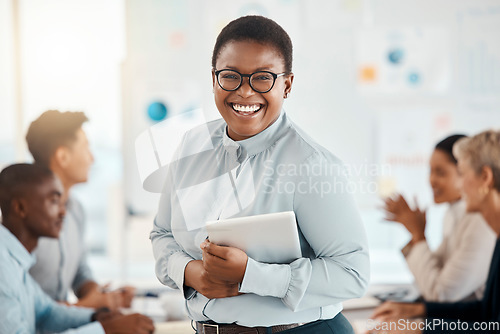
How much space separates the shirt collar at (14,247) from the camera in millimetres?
1749

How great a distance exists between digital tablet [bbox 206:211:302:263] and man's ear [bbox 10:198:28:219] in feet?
3.41

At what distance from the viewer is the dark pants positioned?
108 centimetres

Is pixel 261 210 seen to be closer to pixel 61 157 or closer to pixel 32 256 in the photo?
pixel 32 256

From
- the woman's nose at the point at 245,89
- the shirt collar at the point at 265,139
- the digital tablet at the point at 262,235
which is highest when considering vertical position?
the woman's nose at the point at 245,89

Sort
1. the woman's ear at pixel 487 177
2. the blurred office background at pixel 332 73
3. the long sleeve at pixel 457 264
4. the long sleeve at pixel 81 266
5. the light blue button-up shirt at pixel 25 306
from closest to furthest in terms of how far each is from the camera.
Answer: the light blue button-up shirt at pixel 25 306 < the woman's ear at pixel 487 177 < the long sleeve at pixel 457 264 < the long sleeve at pixel 81 266 < the blurred office background at pixel 332 73

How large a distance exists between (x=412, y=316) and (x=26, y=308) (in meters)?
1.43

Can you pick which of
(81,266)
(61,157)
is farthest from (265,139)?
(81,266)

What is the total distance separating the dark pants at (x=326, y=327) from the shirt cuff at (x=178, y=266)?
241mm

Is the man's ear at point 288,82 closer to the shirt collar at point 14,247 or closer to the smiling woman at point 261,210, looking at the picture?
the smiling woman at point 261,210

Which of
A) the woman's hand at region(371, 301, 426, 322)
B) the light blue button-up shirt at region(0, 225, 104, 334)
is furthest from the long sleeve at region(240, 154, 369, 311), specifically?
the woman's hand at region(371, 301, 426, 322)

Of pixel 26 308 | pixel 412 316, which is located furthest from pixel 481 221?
pixel 26 308

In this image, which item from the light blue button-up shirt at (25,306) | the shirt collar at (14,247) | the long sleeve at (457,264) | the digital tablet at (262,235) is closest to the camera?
the digital tablet at (262,235)

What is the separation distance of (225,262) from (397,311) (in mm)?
1319

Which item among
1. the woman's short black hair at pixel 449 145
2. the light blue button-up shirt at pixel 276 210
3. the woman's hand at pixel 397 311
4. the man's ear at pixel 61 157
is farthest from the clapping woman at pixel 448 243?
the man's ear at pixel 61 157
